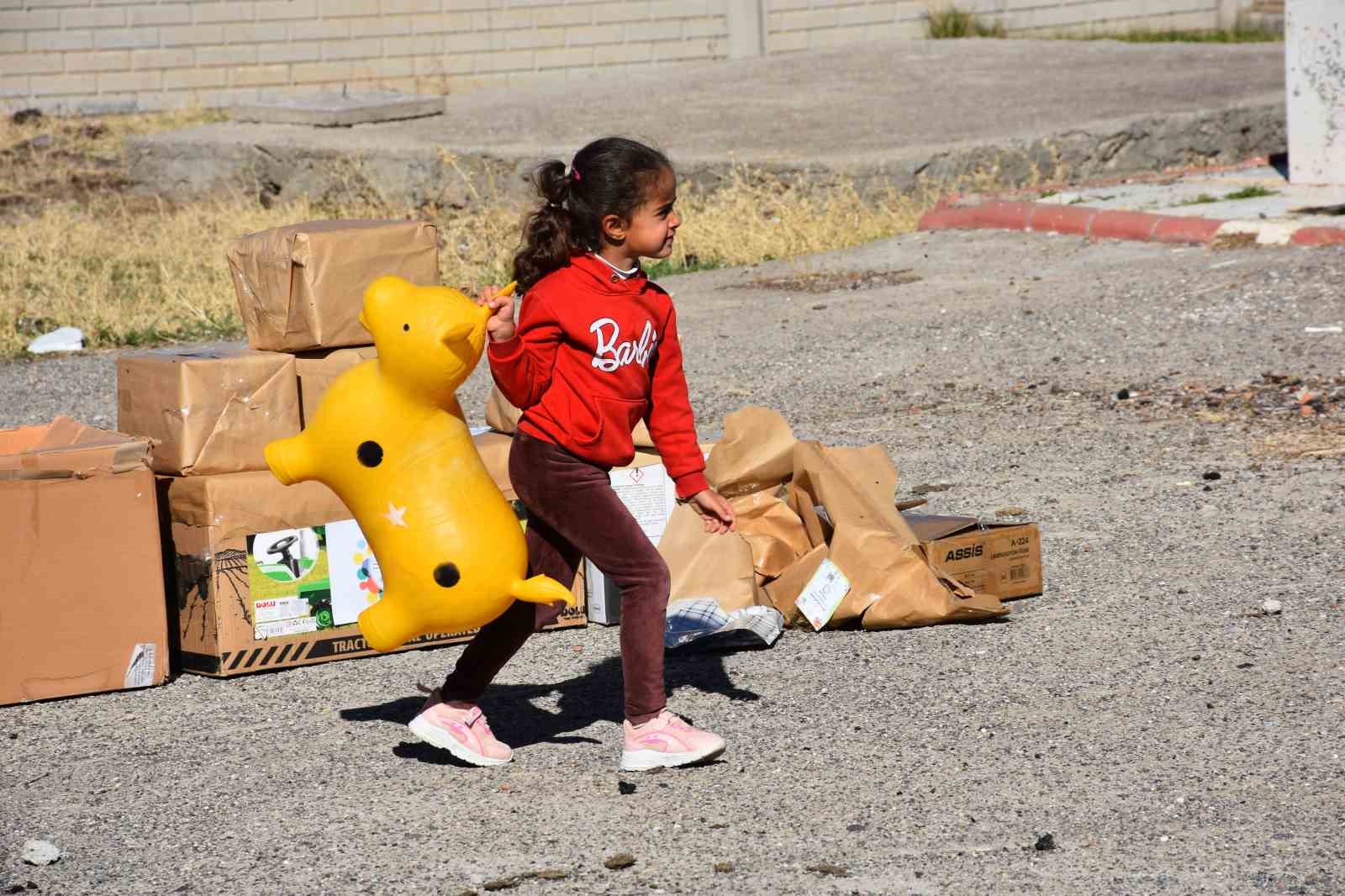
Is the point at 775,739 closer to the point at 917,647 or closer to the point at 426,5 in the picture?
the point at 917,647

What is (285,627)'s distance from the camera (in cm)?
479

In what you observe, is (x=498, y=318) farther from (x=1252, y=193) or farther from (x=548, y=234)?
(x=1252, y=193)

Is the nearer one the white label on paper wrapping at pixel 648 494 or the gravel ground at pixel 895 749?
the gravel ground at pixel 895 749

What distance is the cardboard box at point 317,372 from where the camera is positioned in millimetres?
4867

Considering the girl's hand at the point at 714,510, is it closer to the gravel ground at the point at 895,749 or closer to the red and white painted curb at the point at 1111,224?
the gravel ground at the point at 895,749

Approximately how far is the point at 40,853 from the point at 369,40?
1920cm

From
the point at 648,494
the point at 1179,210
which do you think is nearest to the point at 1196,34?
the point at 1179,210

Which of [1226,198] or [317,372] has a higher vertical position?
[1226,198]

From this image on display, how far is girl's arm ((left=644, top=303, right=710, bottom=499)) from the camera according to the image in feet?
12.9

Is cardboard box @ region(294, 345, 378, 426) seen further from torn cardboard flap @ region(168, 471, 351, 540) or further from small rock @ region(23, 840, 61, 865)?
small rock @ region(23, 840, 61, 865)

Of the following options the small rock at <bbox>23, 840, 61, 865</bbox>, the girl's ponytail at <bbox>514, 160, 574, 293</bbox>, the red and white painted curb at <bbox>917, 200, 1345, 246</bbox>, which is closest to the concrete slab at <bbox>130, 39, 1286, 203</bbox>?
the red and white painted curb at <bbox>917, 200, 1345, 246</bbox>

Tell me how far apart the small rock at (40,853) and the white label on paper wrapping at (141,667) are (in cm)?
113

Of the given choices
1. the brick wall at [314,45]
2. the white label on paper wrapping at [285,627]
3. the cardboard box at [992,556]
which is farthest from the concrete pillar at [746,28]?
the white label on paper wrapping at [285,627]

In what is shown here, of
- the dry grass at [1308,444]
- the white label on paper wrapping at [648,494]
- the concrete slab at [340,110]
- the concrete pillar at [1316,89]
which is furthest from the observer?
the concrete slab at [340,110]
